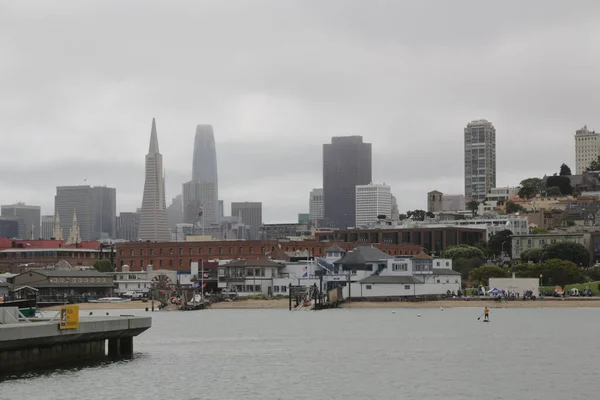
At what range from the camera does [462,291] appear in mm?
180250

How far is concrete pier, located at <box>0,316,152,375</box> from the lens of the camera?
63.8 meters

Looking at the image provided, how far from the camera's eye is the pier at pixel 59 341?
63969 mm

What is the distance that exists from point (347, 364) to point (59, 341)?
20.2 meters

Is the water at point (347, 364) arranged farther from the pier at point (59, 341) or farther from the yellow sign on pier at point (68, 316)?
the yellow sign on pier at point (68, 316)

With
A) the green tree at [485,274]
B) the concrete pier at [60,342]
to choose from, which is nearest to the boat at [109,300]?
the green tree at [485,274]

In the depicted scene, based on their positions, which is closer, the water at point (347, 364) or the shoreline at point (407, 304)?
the water at point (347, 364)

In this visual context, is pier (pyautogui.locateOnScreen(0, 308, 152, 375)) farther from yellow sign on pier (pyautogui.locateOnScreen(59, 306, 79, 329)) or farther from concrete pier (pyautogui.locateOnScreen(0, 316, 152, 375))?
yellow sign on pier (pyautogui.locateOnScreen(59, 306, 79, 329))

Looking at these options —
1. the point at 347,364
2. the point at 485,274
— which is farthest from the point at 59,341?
Result: the point at 485,274

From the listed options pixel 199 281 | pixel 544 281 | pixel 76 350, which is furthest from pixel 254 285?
pixel 76 350

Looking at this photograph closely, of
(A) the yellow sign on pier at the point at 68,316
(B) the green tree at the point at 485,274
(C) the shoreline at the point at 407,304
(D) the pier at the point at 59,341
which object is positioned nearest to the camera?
(D) the pier at the point at 59,341

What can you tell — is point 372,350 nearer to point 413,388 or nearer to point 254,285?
point 413,388

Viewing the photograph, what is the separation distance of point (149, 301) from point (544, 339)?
355 feet

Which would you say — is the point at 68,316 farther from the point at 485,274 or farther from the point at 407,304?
the point at 485,274

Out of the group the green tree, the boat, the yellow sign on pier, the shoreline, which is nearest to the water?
the yellow sign on pier
